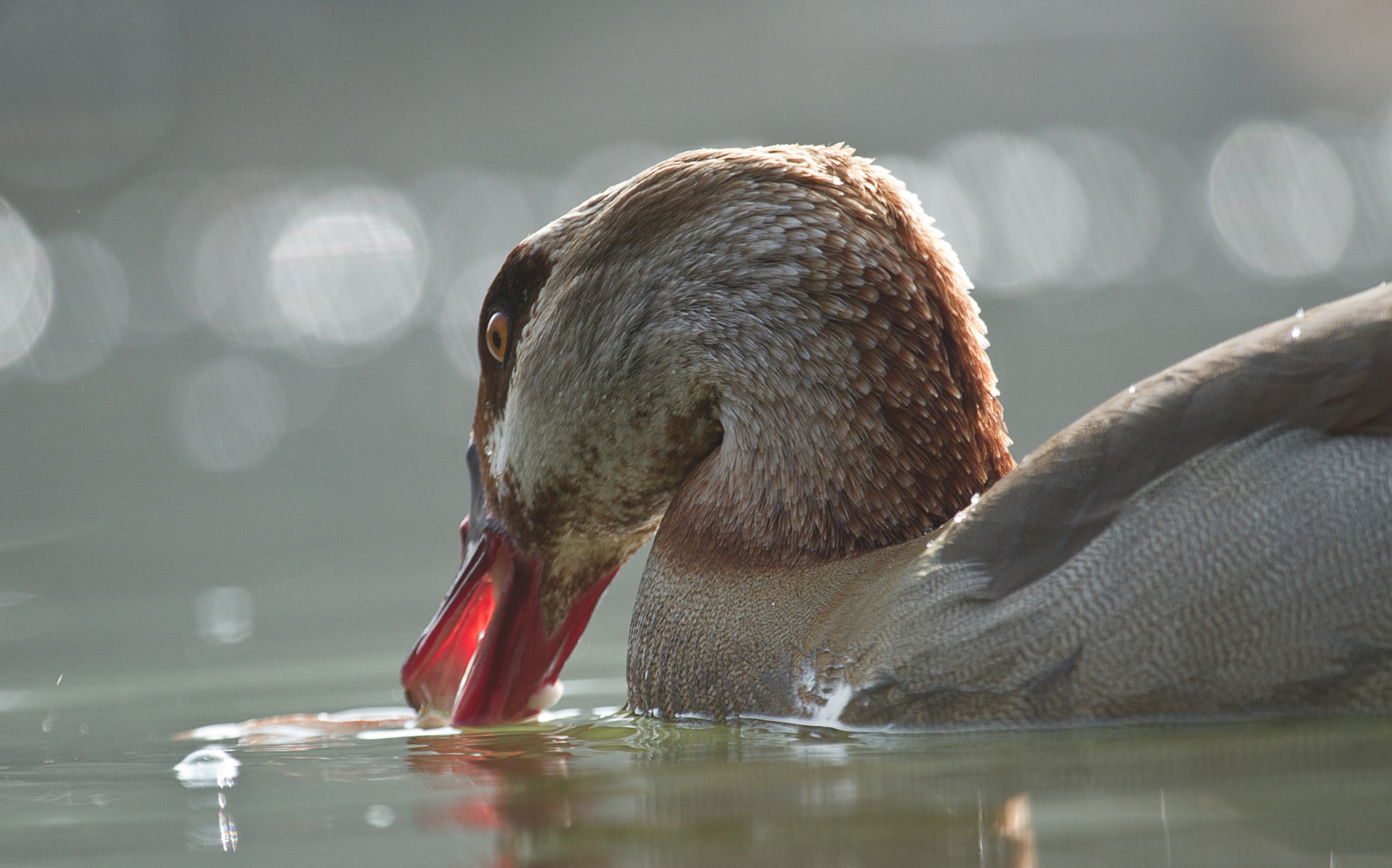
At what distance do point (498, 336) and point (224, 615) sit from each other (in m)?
1.98

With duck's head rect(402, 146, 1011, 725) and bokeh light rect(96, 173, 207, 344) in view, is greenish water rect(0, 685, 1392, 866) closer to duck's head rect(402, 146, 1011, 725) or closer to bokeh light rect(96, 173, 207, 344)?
duck's head rect(402, 146, 1011, 725)

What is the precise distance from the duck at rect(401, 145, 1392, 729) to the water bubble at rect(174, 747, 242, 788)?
0.62m

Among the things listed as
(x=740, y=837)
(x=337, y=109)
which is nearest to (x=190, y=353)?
(x=337, y=109)

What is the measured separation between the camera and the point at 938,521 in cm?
340

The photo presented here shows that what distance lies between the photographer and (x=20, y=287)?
53.6ft

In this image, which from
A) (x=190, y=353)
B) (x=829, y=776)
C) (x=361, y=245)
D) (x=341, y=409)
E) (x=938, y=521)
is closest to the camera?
(x=829, y=776)

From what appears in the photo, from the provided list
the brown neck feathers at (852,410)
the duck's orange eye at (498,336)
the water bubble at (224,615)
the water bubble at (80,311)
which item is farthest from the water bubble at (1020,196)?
the brown neck feathers at (852,410)

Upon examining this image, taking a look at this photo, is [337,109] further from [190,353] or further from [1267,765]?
[1267,765]

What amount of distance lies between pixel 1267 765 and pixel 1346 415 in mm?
579

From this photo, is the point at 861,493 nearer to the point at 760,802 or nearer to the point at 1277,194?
the point at 760,802

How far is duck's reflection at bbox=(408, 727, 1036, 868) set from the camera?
216cm

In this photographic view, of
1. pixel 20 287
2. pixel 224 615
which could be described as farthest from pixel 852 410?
pixel 20 287

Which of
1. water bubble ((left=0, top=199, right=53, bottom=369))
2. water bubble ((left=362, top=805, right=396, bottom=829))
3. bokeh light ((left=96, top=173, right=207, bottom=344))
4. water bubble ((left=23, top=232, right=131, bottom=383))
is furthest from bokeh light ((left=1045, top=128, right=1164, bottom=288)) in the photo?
water bubble ((left=362, top=805, right=396, bottom=829))

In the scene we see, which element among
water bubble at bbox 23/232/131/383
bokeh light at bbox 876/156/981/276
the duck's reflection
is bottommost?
the duck's reflection
